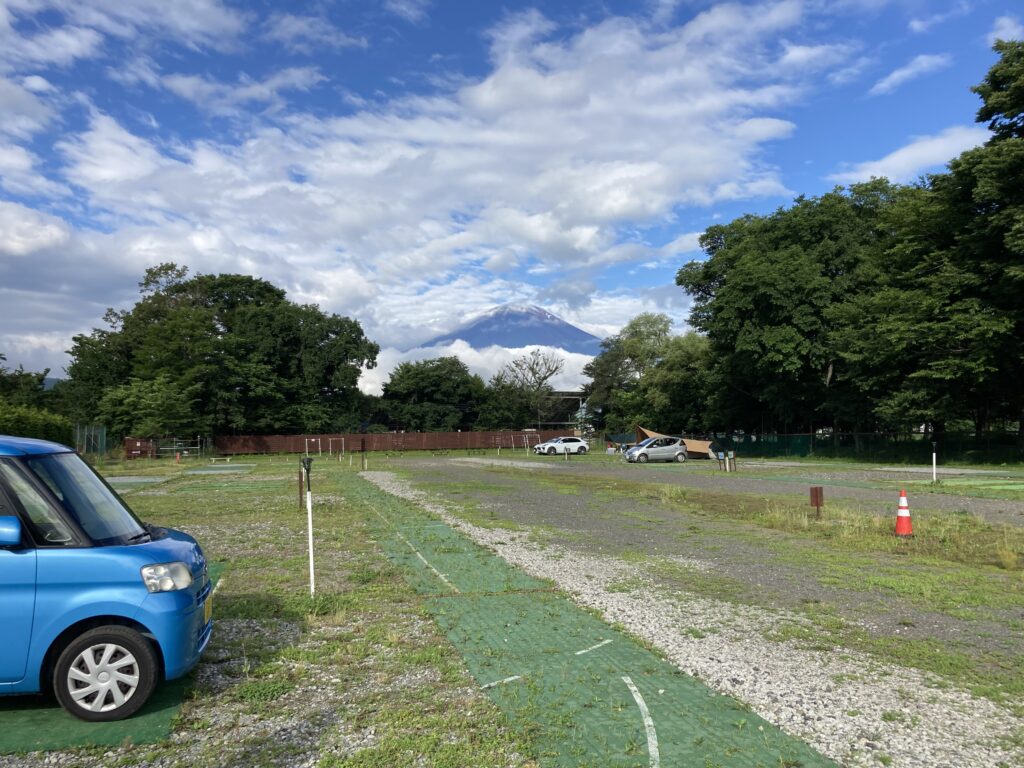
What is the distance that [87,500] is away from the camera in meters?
5.05

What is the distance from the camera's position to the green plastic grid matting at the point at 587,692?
163 inches

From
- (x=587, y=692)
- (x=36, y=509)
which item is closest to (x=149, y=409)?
(x=36, y=509)

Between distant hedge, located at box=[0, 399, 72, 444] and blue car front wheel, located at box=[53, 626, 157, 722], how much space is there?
23.7m

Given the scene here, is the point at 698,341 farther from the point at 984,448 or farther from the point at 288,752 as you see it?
the point at 288,752

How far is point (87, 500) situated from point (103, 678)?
48.1 inches

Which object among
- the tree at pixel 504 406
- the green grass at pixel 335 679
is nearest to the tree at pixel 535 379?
the tree at pixel 504 406

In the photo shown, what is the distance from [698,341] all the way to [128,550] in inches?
2565

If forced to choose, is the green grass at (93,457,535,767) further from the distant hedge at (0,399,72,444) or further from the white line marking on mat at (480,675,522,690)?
the distant hedge at (0,399,72,444)

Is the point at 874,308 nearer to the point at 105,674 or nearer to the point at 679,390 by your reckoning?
the point at 679,390

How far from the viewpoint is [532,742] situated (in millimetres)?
4242

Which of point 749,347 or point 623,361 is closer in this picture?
point 749,347

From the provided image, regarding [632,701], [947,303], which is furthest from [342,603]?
[947,303]

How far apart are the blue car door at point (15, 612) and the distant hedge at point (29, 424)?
23.6m

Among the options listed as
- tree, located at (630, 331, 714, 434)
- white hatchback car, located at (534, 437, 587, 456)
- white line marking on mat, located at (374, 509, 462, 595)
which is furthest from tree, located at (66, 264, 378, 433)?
white line marking on mat, located at (374, 509, 462, 595)
